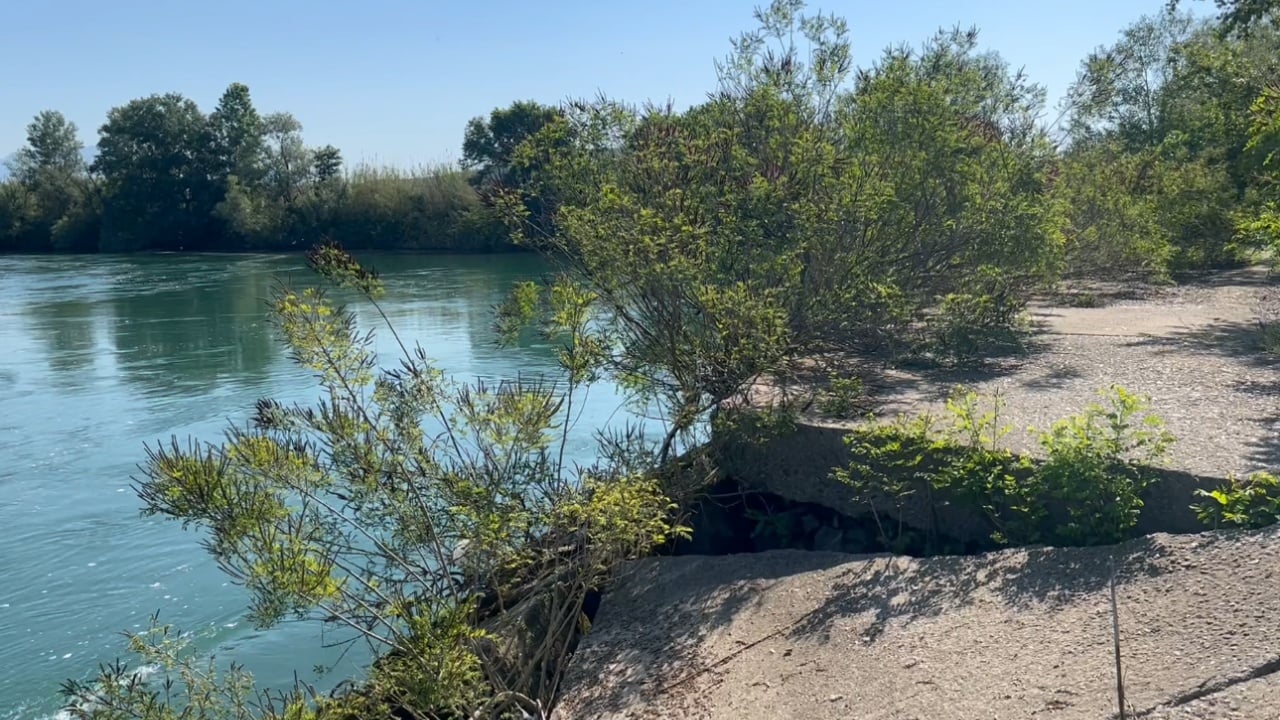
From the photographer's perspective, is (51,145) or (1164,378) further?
(51,145)

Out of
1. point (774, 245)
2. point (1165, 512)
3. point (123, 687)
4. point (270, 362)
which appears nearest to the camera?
point (123, 687)

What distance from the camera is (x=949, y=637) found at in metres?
5.00

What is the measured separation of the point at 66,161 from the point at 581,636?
7299cm

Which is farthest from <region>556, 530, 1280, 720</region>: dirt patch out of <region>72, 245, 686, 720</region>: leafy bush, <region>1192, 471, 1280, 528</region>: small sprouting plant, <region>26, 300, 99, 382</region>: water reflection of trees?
<region>26, 300, 99, 382</region>: water reflection of trees

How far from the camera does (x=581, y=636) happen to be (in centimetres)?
635

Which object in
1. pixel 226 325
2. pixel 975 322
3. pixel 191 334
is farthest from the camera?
pixel 226 325

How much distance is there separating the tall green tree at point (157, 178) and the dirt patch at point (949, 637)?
5153 cm

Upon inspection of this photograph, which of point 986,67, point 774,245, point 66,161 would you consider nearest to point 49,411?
point 774,245

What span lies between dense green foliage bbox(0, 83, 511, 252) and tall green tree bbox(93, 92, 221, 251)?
5 centimetres

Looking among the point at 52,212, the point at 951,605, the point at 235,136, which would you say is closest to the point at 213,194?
the point at 235,136

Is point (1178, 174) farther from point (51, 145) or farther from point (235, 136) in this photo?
point (51, 145)

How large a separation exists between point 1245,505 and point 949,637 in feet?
4.74

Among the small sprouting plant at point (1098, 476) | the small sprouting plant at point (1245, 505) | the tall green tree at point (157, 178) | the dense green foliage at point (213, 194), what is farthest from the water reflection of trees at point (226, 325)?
the tall green tree at point (157, 178)

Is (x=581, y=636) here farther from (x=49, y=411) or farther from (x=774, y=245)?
(x=49, y=411)
